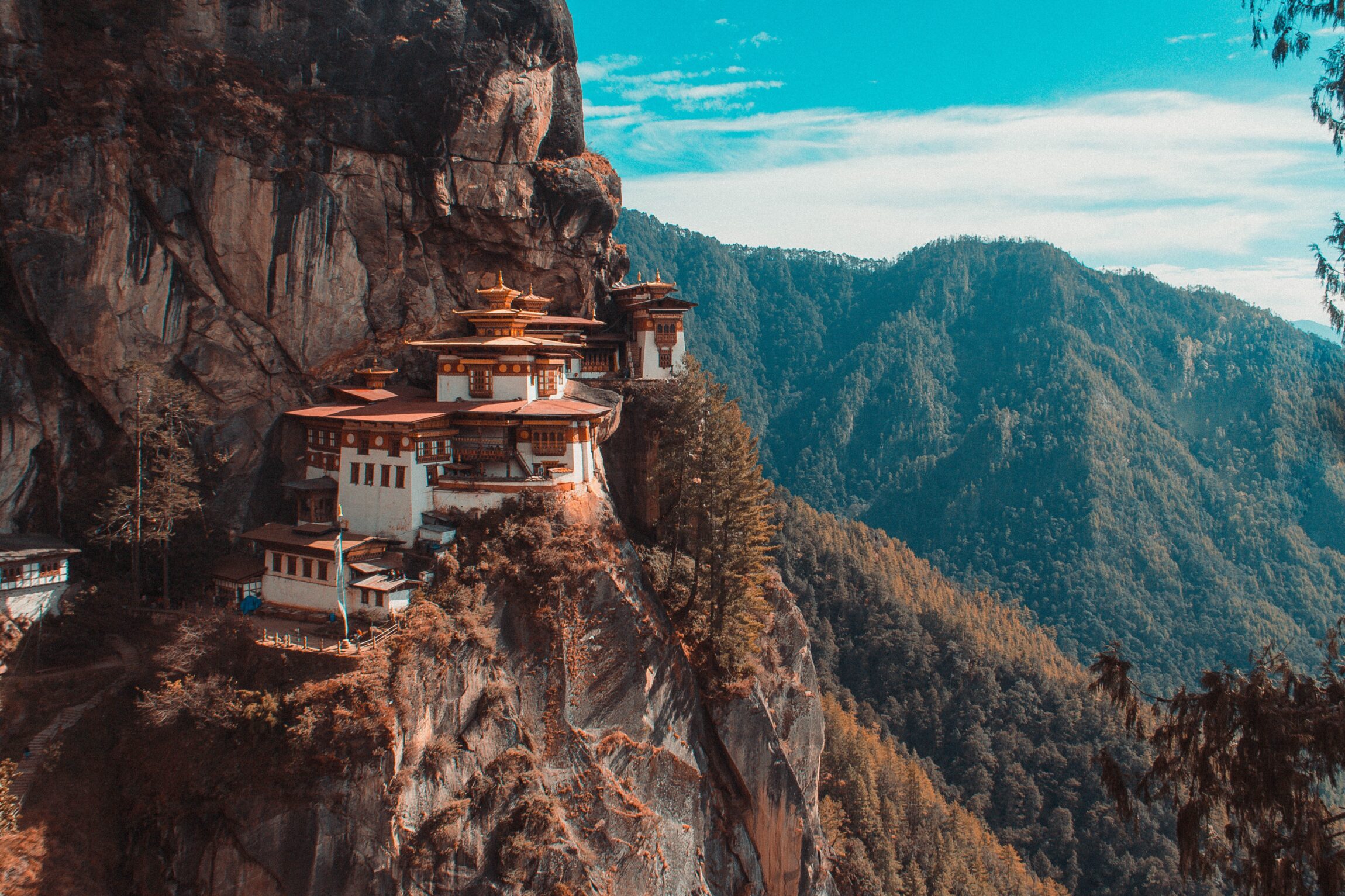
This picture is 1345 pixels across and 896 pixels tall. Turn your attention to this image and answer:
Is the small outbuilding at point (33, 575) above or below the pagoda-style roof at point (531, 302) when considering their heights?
below

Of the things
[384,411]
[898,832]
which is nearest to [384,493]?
[384,411]

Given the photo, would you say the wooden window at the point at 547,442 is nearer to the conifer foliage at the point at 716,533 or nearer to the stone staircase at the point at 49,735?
the conifer foliage at the point at 716,533

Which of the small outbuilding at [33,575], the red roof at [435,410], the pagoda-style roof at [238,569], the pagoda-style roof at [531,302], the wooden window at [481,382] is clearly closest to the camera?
the small outbuilding at [33,575]

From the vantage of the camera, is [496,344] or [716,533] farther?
[716,533]

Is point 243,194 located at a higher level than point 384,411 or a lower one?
higher

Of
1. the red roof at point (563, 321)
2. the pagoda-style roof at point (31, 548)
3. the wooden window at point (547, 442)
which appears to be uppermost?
the red roof at point (563, 321)

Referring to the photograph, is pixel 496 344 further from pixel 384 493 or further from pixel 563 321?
pixel 563 321

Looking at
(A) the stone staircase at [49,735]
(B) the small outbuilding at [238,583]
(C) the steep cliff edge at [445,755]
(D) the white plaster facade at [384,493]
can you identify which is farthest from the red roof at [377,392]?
(A) the stone staircase at [49,735]
